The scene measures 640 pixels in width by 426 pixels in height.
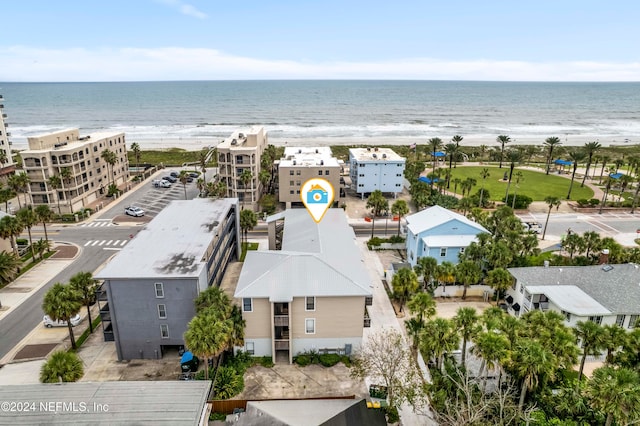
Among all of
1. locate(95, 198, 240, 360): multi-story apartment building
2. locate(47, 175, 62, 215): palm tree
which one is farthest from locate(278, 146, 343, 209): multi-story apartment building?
locate(47, 175, 62, 215): palm tree

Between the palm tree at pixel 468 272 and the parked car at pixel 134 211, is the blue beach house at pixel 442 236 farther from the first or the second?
the parked car at pixel 134 211

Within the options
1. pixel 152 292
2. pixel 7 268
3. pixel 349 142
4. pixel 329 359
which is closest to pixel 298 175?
pixel 152 292

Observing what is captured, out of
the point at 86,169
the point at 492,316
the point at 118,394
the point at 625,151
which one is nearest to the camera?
the point at 118,394

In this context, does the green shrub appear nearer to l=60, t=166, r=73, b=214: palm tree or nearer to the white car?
the white car

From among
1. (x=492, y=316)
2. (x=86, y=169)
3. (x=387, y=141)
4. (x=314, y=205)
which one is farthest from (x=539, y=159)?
(x=86, y=169)

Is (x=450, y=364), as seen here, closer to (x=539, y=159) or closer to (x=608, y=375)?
(x=608, y=375)

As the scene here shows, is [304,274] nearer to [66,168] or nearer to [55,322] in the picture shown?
[55,322]
